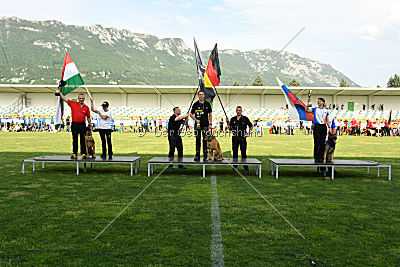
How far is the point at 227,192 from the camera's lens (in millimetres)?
7926

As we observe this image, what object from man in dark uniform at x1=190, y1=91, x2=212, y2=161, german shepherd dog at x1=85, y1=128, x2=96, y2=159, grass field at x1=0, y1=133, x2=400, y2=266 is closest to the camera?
grass field at x1=0, y1=133, x2=400, y2=266

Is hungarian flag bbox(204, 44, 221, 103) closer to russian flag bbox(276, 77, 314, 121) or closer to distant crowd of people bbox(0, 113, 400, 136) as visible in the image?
russian flag bbox(276, 77, 314, 121)

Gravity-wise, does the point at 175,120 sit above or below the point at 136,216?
above

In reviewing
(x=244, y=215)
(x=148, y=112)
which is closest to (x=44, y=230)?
(x=244, y=215)

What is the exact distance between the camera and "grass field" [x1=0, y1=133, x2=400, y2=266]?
4230mm

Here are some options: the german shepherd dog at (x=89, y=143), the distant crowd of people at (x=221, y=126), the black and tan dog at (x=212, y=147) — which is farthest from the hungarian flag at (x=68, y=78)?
the distant crowd of people at (x=221, y=126)

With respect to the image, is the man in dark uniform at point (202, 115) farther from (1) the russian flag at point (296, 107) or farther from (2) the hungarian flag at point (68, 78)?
(2) the hungarian flag at point (68, 78)

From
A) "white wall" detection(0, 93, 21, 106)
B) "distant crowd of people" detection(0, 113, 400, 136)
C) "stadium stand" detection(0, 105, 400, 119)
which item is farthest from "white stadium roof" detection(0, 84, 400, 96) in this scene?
"distant crowd of people" detection(0, 113, 400, 136)

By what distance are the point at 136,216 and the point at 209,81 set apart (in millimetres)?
6327

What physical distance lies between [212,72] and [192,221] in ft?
22.1

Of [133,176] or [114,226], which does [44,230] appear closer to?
[114,226]

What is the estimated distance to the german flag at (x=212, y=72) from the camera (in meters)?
11.4

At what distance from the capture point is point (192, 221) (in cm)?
560

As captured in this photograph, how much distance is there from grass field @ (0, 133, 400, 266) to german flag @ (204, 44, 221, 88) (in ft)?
10.3
